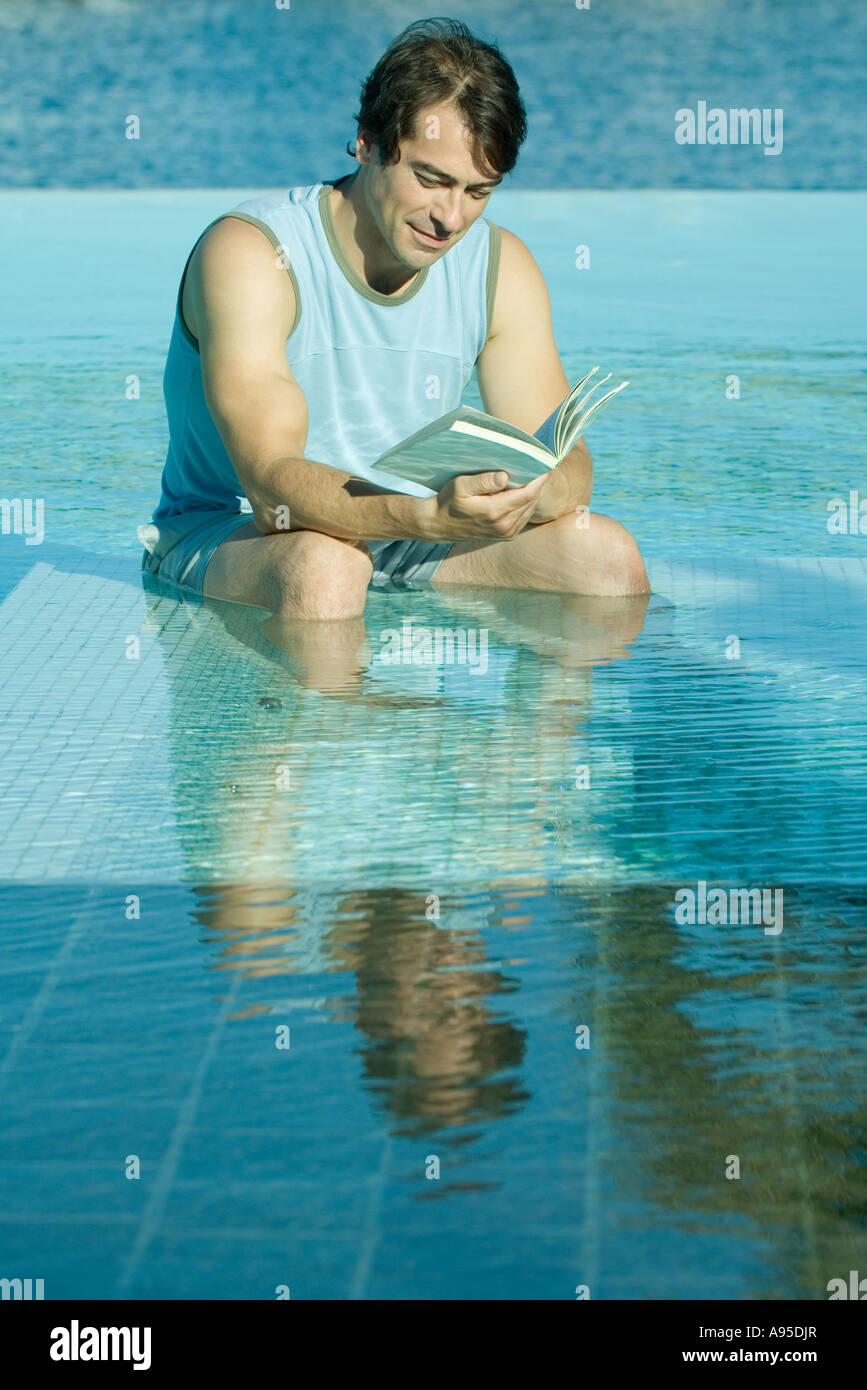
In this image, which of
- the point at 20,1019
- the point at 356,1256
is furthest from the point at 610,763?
the point at 356,1256

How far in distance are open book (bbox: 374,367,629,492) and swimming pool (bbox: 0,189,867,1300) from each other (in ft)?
1.04

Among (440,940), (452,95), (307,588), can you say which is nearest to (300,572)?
(307,588)

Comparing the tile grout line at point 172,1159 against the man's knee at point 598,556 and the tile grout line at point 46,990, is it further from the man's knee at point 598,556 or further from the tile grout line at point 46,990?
the man's knee at point 598,556

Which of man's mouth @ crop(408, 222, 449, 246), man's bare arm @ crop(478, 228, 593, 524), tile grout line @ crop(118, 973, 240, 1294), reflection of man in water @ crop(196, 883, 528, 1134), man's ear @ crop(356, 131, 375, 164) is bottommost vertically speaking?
tile grout line @ crop(118, 973, 240, 1294)

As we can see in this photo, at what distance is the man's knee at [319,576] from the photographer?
2818 millimetres

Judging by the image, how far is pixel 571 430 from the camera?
8.77ft

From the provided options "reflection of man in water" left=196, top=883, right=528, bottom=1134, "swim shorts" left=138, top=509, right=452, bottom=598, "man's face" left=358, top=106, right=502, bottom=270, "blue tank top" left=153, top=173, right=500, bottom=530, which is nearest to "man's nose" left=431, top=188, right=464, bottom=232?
"man's face" left=358, top=106, right=502, bottom=270

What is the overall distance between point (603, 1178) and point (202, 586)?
1.94 metres

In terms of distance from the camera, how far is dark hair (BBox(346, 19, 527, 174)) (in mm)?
2643

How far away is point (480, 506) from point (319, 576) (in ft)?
1.24

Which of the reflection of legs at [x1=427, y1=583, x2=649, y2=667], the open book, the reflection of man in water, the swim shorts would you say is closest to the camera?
the reflection of man in water

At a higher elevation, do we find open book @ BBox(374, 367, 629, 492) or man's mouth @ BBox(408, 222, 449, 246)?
man's mouth @ BBox(408, 222, 449, 246)

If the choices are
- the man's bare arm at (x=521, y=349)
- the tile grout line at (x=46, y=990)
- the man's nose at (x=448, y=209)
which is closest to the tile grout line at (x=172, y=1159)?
the tile grout line at (x=46, y=990)

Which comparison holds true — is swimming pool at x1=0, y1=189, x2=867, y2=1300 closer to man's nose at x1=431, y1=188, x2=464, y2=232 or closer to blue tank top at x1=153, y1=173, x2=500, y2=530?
blue tank top at x1=153, y1=173, x2=500, y2=530
